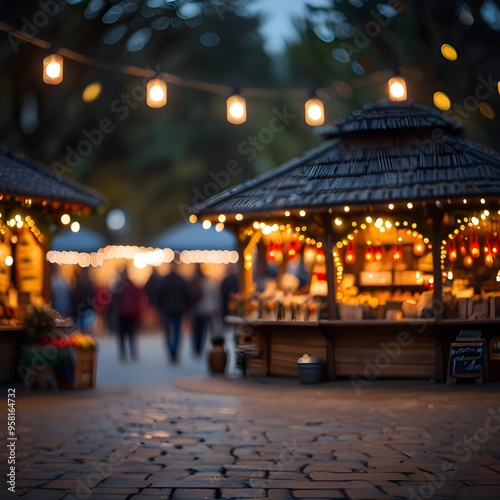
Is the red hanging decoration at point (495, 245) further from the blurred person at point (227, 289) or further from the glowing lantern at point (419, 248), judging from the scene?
the blurred person at point (227, 289)

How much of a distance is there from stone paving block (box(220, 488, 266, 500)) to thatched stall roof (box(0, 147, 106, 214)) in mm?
8954

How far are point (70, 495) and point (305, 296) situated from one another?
10218 millimetres

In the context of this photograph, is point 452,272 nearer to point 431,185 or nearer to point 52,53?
point 431,185

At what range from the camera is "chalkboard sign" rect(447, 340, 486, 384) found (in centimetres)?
1594

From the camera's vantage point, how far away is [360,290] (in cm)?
1958

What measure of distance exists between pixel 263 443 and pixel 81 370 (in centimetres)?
676

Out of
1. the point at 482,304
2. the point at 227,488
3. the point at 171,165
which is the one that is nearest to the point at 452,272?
the point at 482,304

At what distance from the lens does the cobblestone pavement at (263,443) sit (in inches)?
329

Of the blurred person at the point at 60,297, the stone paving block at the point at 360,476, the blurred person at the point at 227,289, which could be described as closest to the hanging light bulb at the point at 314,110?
the blurred person at the point at 227,289

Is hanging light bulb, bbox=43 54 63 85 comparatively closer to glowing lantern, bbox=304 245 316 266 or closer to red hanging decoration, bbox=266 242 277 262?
red hanging decoration, bbox=266 242 277 262

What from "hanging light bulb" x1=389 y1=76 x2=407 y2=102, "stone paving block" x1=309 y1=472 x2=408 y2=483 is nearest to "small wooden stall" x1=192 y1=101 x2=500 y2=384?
"hanging light bulb" x1=389 y1=76 x2=407 y2=102

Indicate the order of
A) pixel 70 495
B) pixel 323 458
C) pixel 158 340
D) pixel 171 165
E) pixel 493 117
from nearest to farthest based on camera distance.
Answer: pixel 70 495, pixel 323 458, pixel 493 117, pixel 158 340, pixel 171 165

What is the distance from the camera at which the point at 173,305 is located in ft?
72.0

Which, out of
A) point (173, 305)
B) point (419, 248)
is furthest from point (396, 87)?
point (173, 305)
